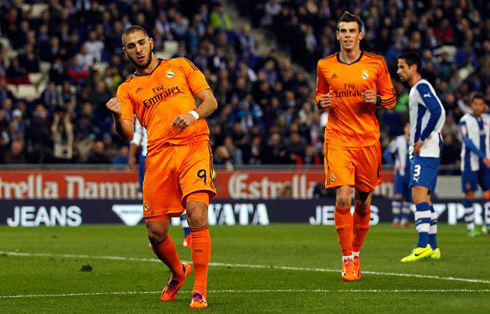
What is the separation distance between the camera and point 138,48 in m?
10.1

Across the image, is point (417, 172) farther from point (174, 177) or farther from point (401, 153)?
point (401, 153)

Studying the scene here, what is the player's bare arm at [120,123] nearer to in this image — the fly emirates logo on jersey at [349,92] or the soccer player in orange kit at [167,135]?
the soccer player in orange kit at [167,135]

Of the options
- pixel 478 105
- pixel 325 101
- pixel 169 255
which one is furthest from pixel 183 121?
pixel 478 105

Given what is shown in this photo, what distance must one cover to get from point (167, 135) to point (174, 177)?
38 centimetres

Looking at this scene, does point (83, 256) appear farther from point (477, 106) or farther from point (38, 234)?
point (477, 106)

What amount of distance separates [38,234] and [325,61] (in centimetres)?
1038

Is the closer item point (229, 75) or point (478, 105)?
point (478, 105)

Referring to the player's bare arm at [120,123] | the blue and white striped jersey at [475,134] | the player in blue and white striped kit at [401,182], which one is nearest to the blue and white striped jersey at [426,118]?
the player's bare arm at [120,123]

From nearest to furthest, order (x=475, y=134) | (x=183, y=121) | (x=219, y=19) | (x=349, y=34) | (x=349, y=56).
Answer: (x=183, y=121)
(x=349, y=34)
(x=349, y=56)
(x=475, y=134)
(x=219, y=19)

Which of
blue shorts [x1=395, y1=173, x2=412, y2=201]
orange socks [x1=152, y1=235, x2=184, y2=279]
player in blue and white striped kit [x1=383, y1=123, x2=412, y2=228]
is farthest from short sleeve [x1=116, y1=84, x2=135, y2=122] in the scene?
blue shorts [x1=395, y1=173, x2=412, y2=201]

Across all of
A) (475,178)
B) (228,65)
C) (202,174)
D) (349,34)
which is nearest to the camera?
(202,174)

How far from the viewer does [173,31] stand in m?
32.2

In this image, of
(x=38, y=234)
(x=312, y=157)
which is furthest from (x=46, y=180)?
(x=312, y=157)

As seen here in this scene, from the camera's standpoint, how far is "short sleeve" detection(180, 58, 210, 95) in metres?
10.2
